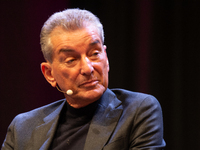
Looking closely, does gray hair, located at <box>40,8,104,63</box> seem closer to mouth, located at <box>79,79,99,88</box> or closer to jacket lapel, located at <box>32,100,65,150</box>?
mouth, located at <box>79,79,99,88</box>

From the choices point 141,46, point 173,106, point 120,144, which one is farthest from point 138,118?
point 141,46

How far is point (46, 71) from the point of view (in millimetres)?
1833

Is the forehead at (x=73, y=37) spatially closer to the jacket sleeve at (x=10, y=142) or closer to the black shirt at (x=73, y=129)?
the black shirt at (x=73, y=129)

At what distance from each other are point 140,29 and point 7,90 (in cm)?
142

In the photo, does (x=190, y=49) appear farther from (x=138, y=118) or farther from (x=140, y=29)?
(x=138, y=118)

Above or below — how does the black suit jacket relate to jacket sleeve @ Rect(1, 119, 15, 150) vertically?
above

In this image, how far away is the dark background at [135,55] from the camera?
2.25m

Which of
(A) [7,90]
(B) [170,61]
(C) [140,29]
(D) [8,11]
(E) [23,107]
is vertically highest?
(D) [8,11]

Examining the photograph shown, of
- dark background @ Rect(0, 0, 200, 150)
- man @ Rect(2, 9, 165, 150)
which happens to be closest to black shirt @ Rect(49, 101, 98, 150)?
man @ Rect(2, 9, 165, 150)

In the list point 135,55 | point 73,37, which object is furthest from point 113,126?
point 135,55

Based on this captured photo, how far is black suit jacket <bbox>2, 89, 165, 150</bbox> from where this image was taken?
1.51m

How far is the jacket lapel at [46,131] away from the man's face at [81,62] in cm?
28

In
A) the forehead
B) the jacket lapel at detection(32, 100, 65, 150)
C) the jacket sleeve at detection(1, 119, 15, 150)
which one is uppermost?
the forehead

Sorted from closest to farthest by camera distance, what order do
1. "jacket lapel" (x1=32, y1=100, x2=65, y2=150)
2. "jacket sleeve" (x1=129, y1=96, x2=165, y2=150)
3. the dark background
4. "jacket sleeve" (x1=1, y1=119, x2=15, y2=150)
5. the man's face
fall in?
"jacket sleeve" (x1=129, y1=96, x2=165, y2=150) → the man's face → "jacket lapel" (x1=32, y1=100, x2=65, y2=150) → "jacket sleeve" (x1=1, y1=119, x2=15, y2=150) → the dark background
